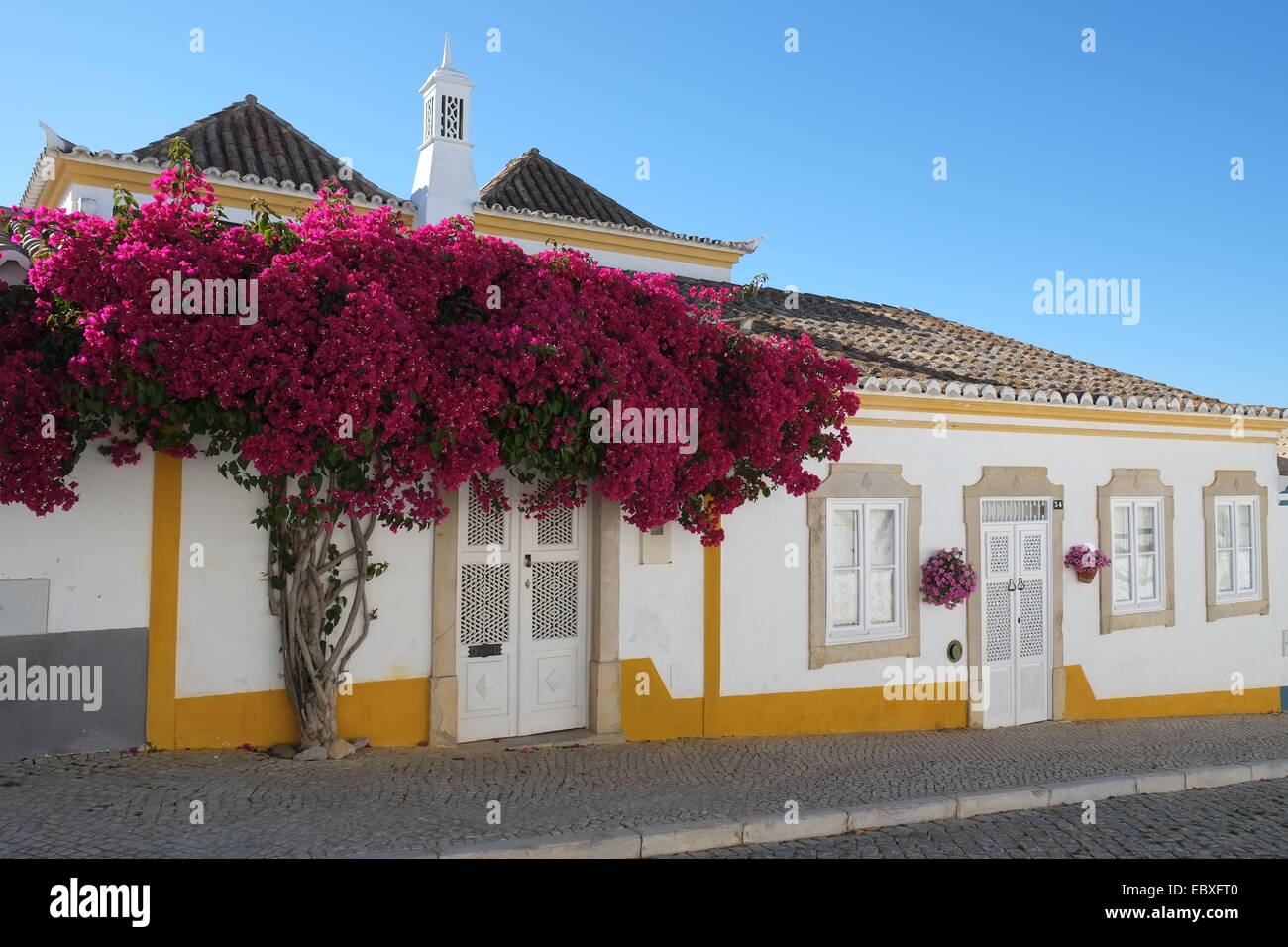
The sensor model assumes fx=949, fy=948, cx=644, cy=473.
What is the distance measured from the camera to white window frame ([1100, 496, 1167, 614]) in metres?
11.0

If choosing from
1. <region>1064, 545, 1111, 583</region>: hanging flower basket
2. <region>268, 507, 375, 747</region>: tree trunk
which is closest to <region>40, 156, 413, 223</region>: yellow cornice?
<region>268, 507, 375, 747</region>: tree trunk

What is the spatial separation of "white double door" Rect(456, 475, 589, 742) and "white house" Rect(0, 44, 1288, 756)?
0.8 inches

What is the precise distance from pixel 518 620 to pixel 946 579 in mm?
4338

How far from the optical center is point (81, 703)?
21.3 ft

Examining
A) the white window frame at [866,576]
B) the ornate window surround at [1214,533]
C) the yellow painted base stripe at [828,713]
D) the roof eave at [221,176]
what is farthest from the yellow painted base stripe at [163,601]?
the ornate window surround at [1214,533]

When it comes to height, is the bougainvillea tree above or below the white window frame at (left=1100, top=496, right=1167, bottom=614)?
above

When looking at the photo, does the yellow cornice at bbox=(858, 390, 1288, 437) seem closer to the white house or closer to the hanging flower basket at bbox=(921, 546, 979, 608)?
the white house

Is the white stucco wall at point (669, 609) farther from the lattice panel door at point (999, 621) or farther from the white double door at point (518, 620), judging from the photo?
the lattice panel door at point (999, 621)

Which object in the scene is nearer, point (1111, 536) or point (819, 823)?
point (819, 823)

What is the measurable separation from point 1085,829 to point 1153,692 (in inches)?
234

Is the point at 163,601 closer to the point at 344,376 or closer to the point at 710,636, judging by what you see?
the point at 344,376

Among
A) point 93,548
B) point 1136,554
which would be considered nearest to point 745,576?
point 93,548
